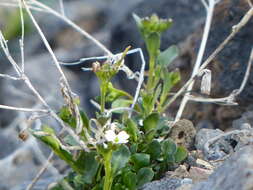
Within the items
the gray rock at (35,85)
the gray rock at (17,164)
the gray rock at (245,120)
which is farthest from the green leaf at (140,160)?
the gray rock at (35,85)

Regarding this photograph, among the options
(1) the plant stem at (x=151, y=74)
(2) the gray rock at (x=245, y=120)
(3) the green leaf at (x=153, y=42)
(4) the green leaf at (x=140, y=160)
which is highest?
(3) the green leaf at (x=153, y=42)

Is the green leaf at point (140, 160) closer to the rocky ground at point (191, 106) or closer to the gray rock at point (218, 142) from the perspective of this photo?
the rocky ground at point (191, 106)

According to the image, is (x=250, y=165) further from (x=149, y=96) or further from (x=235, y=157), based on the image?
(x=149, y=96)

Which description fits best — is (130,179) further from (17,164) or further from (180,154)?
(17,164)

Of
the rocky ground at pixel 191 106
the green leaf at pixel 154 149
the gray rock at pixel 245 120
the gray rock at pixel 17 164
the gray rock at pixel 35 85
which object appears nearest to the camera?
the rocky ground at pixel 191 106

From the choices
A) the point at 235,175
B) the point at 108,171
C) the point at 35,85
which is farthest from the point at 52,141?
the point at 35,85

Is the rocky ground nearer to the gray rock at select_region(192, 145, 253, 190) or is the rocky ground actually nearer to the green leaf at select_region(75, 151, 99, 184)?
the gray rock at select_region(192, 145, 253, 190)

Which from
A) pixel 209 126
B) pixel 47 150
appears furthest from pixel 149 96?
pixel 47 150
